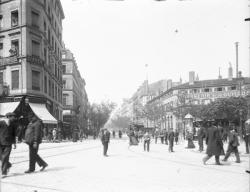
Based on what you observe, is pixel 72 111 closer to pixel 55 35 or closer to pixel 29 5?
pixel 55 35

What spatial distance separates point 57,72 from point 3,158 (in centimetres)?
3909

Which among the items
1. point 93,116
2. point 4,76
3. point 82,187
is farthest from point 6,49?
point 93,116

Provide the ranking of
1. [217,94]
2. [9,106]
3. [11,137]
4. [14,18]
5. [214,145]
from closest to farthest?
[11,137] → [214,145] → [9,106] → [14,18] → [217,94]

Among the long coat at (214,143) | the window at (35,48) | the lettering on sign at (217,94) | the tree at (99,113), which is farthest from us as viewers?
the tree at (99,113)

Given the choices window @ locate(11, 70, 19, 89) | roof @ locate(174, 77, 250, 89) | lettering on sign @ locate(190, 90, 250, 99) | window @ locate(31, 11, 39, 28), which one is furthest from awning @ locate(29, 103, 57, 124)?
roof @ locate(174, 77, 250, 89)

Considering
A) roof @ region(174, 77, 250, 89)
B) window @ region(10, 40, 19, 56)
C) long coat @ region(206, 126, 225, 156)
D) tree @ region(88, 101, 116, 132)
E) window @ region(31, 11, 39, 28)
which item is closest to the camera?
long coat @ region(206, 126, 225, 156)

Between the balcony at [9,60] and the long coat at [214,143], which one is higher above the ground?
the balcony at [9,60]

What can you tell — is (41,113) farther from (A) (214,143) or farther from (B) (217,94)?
(B) (217,94)

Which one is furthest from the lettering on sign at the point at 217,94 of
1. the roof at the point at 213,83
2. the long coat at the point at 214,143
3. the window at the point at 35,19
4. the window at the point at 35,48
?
the long coat at the point at 214,143

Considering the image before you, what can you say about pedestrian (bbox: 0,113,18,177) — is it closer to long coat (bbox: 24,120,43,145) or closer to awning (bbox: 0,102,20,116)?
long coat (bbox: 24,120,43,145)

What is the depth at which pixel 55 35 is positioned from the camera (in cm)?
4600

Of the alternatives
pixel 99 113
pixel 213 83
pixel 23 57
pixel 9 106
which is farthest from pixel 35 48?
pixel 213 83

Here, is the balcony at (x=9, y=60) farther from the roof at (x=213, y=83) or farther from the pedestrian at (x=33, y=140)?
the roof at (x=213, y=83)

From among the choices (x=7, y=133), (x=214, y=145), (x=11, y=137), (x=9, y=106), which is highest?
(x=9, y=106)
